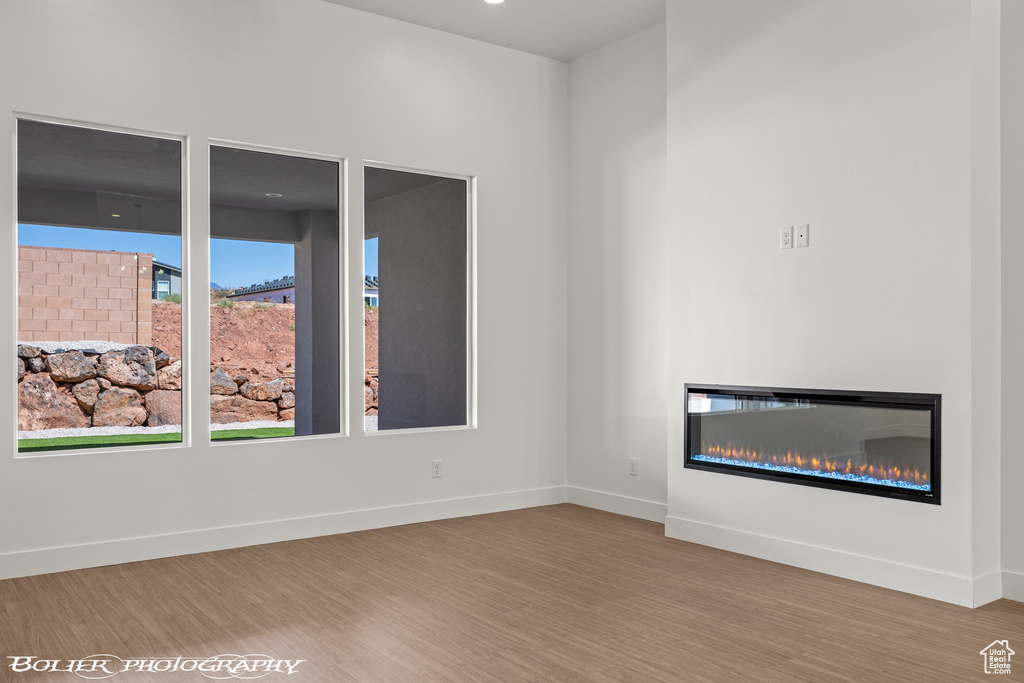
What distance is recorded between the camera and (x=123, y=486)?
168 inches

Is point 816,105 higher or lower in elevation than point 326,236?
higher

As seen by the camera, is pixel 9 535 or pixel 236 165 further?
pixel 236 165

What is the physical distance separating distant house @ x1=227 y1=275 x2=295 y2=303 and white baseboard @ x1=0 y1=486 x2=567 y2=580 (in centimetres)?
133

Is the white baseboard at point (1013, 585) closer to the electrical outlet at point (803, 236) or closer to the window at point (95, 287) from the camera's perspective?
the electrical outlet at point (803, 236)

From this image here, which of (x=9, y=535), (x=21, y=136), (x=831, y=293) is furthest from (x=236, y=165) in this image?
(x=831, y=293)

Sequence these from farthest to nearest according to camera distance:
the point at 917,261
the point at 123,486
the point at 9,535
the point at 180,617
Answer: the point at 123,486 → the point at 9,535 → the point at 917,261 → the point at 180,617

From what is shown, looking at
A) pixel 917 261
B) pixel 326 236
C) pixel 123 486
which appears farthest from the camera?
pixel 326 236

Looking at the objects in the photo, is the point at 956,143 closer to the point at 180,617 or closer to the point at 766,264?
the point at 766,264

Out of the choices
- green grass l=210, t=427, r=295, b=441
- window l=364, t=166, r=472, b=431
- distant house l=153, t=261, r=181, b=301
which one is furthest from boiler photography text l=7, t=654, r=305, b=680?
window l=364, t=166, r=472, b=431

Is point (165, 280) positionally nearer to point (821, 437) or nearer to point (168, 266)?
point (168, 266)

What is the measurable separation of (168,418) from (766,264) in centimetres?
342

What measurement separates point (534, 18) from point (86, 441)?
3.71 meters

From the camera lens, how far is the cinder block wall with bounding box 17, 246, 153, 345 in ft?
13.5

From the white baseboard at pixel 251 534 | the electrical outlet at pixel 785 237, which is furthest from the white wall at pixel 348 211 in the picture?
the electrical outlet at pixel 785 237
